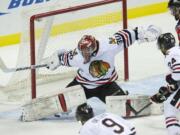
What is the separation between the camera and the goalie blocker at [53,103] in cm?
431

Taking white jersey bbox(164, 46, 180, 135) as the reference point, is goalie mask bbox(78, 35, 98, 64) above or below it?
above

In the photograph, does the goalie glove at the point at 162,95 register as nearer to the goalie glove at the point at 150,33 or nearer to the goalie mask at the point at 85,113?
the goalie glove at the point at 150,33

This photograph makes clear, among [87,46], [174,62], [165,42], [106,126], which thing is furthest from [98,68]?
[106,126]

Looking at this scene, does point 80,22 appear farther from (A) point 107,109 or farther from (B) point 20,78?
(A) point 107,109

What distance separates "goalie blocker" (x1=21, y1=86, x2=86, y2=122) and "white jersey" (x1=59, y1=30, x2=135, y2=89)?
0.34 ft

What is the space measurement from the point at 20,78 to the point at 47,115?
0.49m

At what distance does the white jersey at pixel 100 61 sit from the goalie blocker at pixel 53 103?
102mm

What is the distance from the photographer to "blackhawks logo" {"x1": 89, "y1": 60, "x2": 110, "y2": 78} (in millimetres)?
4246

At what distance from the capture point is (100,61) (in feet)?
13.9

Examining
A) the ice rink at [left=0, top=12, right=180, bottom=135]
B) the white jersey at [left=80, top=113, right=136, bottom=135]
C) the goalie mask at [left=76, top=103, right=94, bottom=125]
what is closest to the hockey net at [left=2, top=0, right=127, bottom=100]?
A: the ice rink at [left=0, top=12, right=180, bottom=135]

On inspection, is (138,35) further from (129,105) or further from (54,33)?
(54,33)

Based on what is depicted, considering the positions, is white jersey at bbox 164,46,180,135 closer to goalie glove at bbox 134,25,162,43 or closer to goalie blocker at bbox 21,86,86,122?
goalie glove at bbox 134,25,162,43

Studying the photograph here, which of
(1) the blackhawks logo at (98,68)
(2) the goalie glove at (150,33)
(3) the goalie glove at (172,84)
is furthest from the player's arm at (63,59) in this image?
(3) the goalie glove at (172,84)

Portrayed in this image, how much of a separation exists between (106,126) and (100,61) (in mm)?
1321
